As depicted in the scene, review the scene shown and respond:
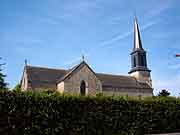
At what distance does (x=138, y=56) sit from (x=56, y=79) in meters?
20.2

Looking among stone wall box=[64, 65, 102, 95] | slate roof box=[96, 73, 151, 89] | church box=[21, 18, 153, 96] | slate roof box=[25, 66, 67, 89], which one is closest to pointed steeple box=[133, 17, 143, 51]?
church box=[21, 18, 153, 96]

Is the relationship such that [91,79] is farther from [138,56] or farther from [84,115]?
[84,115]

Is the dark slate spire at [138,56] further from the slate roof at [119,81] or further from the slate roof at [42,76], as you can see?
the slate roof at [42,76]

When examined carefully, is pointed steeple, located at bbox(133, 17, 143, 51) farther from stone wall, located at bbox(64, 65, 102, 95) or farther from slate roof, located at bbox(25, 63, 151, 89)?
stone wall, located at bbox(64, 65, 102, 95)

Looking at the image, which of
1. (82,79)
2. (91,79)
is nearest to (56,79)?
(82,79)

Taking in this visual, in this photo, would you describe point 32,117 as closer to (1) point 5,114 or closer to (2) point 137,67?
(1) point 5,114

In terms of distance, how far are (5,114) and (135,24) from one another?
4705 cm

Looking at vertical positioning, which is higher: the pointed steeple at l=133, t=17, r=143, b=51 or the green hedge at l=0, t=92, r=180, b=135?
the pointed steeple at l=133, t=17, r=143, b=51

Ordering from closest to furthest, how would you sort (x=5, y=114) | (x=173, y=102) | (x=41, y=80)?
(x=5, y=114) → (x=173, y=102) → (x=41, y=80)

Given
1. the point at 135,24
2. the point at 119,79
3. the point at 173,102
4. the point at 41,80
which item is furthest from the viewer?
the point at 135,24

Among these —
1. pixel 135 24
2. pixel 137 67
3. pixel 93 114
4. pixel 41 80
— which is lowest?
pixel 93 114

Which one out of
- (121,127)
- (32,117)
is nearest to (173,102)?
(121,127)

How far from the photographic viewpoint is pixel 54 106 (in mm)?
14000

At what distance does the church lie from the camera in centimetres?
4016
